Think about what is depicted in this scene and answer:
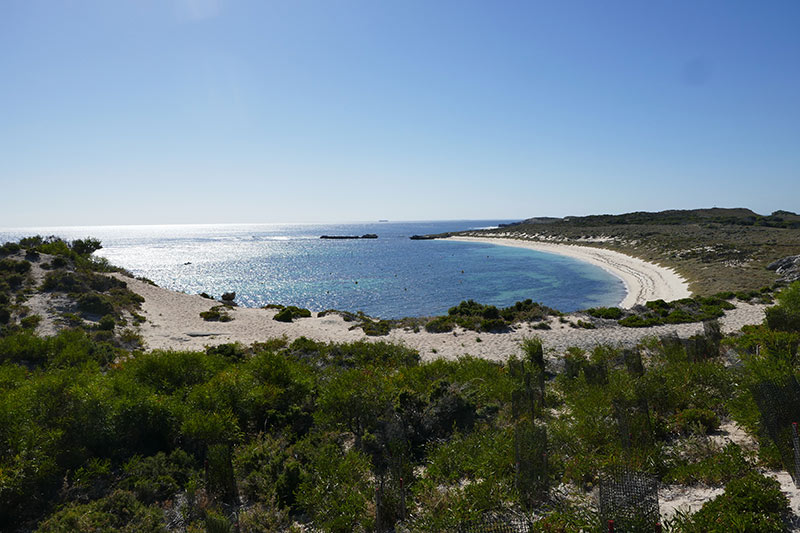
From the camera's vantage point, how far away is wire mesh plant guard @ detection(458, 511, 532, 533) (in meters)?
6.08

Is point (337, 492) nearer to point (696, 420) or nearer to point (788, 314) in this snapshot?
point (696, 420)

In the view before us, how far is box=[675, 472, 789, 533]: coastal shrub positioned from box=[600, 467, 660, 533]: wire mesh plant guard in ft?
1.46

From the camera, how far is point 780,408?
764cm

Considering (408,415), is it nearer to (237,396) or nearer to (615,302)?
(237,396)

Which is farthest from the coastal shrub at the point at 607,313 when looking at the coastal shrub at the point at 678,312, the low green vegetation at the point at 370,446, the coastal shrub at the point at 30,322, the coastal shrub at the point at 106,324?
the coastal shrub at the point at 30,322

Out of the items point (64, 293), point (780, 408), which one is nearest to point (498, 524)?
point (780, 408)

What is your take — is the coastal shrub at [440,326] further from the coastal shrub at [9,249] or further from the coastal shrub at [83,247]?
the coastal shrub at [83,247]

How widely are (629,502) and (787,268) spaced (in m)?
52.5

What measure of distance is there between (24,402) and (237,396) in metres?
4.67

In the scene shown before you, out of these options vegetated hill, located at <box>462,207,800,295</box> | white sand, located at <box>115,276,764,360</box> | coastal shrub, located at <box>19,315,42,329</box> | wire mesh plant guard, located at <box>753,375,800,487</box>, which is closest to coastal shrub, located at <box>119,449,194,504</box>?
wire mesh plant guard, located at <box>753,375,800,487</box>

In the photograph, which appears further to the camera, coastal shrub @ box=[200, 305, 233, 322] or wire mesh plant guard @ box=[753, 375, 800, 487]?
coastal shrub @ box=[200, 305, 233, 322]

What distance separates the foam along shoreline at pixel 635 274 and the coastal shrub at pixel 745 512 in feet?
116

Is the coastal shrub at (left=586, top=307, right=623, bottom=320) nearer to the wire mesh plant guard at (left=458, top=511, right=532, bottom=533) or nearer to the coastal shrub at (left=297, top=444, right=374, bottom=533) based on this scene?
the coastal shrub at (left=297, top=444, right=374, bottom=533)

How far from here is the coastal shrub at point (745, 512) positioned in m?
5.38
